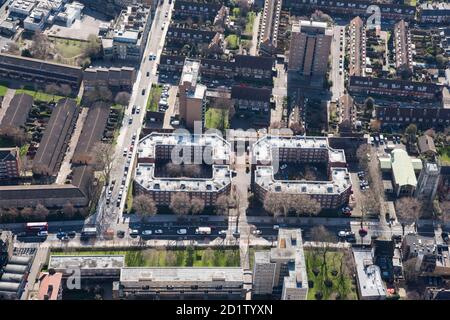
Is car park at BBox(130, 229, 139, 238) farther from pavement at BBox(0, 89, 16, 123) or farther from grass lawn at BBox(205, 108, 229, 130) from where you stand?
pavement at BBox(0, 89, 16, 123)

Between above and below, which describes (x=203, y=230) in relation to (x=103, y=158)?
below

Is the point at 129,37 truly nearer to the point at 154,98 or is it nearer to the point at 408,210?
the point at 154,98

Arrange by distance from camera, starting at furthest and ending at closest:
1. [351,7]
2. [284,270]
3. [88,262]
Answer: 1. [351,7]
2. [88,262]
3. [284,270]

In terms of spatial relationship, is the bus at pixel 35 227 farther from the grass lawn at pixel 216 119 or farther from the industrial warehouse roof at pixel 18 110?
the grass lawn at pixel 216 119

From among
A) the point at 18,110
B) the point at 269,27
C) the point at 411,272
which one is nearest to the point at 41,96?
the point at 18,110

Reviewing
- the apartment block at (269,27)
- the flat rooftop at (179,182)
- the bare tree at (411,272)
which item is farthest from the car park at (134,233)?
the apartment block at (269,27)

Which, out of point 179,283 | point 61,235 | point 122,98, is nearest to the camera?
point 179,283
